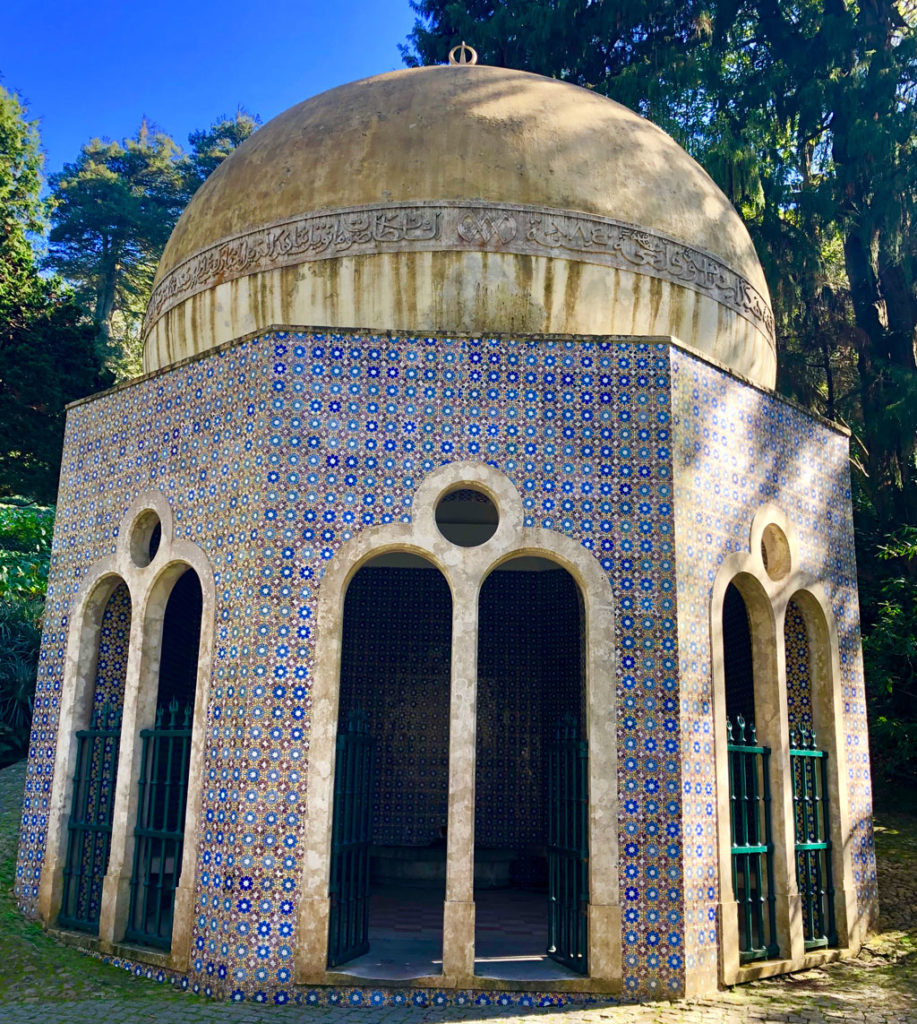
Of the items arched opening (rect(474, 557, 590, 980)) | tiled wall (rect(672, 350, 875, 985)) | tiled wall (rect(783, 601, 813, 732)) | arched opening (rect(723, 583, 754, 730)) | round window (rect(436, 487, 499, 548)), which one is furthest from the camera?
arched opening (rect(474, 557, 590, 980))

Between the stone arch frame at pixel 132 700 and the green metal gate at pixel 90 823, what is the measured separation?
7 cm

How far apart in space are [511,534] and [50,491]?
506 inches

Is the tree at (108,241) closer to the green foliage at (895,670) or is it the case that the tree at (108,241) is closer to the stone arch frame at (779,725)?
the green foliage at (895,670)

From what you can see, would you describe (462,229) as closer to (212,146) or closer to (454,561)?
(454,561)

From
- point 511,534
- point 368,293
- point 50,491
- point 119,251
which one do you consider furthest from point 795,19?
point 119,251

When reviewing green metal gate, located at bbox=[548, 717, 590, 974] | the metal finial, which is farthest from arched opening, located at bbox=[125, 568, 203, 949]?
the metal finial

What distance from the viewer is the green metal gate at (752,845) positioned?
23.8 ft

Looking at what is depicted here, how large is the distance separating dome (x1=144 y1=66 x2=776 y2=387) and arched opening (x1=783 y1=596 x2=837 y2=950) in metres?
2.38

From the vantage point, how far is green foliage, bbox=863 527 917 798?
1149 cm

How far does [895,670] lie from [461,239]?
25.9 feet

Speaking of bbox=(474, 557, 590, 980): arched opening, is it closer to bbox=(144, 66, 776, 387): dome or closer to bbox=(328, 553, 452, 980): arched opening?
bbox=(328, 553, 452, 980): arched opening

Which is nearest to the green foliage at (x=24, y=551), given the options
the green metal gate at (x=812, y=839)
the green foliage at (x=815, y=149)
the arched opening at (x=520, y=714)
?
the arched opening at (x=520, y=714)

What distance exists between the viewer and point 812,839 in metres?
8.05

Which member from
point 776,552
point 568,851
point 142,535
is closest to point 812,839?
point 776,552
